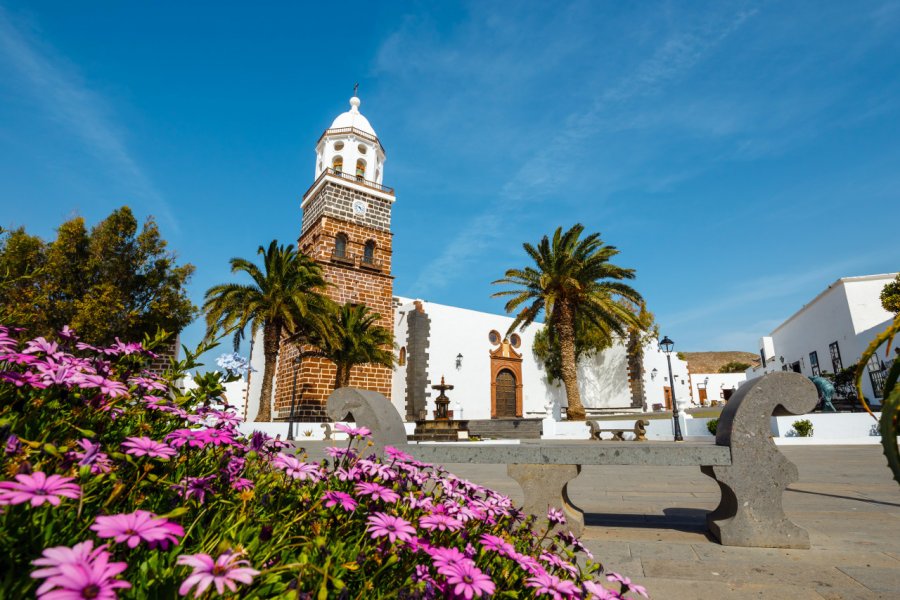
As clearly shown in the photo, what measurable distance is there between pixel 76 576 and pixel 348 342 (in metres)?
17.4

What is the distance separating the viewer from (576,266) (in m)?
17.5

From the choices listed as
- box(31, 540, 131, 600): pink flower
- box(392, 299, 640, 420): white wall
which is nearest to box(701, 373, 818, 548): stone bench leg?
box(31, 540, 131, 600): pink flower

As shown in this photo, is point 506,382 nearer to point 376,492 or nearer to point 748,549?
point 748,549

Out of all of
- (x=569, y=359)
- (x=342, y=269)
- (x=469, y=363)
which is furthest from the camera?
(x=469, y=363)

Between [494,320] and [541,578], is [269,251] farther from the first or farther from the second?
[541,578]

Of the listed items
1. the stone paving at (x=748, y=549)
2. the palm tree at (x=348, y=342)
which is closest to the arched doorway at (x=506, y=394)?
the palm tree at (x=348, y=342)

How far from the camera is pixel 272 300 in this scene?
1611cm

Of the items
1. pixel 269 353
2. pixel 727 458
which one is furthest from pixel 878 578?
pixel 269 353

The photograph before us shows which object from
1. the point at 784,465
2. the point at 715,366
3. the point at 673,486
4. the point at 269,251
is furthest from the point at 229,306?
the point at 715,366

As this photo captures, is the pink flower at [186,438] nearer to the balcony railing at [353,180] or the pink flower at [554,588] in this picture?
the pink flower at [554,588]

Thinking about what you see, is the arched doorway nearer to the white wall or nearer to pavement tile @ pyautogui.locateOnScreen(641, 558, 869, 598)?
the white wall

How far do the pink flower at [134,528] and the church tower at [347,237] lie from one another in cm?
1799

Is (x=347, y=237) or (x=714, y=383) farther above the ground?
(x=347, y=237)

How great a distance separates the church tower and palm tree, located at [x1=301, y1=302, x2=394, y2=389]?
960 mm
